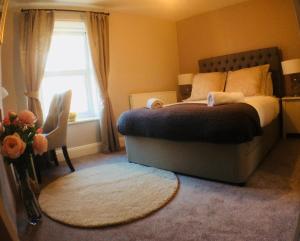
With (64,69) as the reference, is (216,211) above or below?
below

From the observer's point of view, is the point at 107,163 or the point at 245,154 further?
the point at 107,163

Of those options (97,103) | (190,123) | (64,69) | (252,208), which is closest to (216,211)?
(252,208)

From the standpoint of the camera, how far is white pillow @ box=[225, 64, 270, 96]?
11.3ft

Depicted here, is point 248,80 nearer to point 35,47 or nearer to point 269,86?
point 269,86

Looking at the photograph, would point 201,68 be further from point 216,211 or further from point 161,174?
point 216,211

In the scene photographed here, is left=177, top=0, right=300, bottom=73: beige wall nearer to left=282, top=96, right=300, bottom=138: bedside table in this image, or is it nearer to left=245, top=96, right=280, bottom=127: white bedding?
left=282, top=96, right=300, bottom=138: bedside table

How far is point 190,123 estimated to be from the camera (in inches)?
90.7

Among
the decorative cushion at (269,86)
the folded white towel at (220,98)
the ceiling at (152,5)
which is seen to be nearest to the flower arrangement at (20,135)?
the folded white towel at (220,98)

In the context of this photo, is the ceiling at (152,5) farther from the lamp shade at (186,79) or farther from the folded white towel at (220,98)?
the folded white towel at (220,98)

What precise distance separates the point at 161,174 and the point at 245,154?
88 centimetres

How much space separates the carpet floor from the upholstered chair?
108 centimetres

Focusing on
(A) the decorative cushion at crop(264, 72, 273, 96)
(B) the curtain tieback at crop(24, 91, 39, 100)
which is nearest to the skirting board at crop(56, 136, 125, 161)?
(B) the curtain tieback at crop(24, 91, 39, 100)

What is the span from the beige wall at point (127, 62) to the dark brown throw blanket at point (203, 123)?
59.8 inches

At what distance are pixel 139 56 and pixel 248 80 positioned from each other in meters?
1.91
